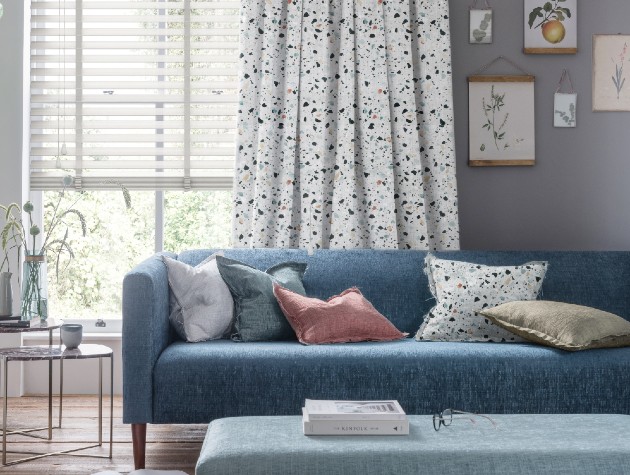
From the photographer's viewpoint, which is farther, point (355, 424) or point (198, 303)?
point (198, 303)

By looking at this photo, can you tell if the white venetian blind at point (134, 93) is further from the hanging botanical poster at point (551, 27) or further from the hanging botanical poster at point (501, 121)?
the hanging botanical poster at point (551, 27)

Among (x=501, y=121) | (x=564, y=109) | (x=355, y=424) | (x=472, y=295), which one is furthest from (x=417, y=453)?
(x=564, y=109)

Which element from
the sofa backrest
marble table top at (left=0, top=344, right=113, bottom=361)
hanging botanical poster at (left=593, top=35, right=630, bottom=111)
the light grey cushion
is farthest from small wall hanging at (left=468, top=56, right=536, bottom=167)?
marble table top at (left=0, top=344, right=113, bottom=361)

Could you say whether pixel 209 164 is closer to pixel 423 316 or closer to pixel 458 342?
pixel 423 316

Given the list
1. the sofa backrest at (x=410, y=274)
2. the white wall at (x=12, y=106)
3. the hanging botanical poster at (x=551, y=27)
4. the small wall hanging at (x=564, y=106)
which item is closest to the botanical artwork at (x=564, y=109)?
the small wall hanging at (x=564, y=106)

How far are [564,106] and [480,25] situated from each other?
58 cm

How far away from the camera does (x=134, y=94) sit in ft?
14.4

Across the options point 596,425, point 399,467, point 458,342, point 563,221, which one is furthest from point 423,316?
point 399,467

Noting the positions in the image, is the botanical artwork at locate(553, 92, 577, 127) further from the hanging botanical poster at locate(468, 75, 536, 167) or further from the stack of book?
the stack of book

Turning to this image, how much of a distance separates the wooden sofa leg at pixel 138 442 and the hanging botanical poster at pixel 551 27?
2608 mm

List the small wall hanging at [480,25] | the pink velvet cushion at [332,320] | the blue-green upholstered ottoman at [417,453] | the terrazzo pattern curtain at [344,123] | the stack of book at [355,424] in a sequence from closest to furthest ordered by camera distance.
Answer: the blue-green upholstered ottoman at [417,453] → the stack of book at [355,424] → the pink velvet cushion at [332,320] → the terrazzo pattern curtain at [344,123] → the small wall hanging at [480,25]

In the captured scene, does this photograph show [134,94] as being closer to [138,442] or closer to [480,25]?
[480,25]

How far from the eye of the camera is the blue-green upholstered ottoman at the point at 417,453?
2023mm

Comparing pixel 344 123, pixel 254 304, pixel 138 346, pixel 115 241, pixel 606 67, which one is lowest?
pixel 138 346
